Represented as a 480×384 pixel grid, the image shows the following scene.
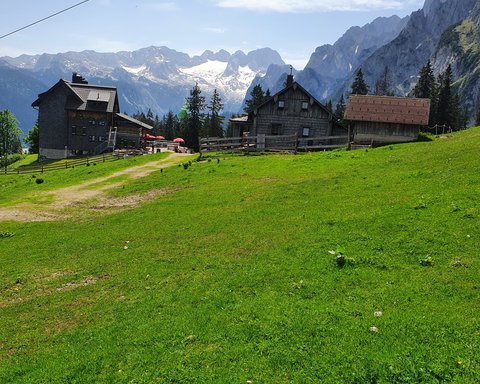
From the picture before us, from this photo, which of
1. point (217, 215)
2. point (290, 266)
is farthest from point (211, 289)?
point (217, 215)

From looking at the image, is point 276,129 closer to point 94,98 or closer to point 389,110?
point 389,110

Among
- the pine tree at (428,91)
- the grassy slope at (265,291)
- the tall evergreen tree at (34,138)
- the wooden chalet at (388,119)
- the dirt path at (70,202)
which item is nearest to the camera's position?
the grassy slope at (265,291)

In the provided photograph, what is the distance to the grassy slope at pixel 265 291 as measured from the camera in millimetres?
7793

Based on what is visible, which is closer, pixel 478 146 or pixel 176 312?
pixel 176 312

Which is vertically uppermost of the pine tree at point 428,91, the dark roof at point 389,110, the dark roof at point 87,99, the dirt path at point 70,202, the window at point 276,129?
the pine tree at point 428,91

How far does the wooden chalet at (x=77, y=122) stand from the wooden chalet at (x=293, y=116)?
3015 cm

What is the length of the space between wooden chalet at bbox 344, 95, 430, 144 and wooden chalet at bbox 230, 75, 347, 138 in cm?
639

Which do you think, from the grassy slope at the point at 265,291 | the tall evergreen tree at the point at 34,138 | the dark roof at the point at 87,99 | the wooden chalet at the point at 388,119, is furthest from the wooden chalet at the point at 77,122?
the grassy slope at the point at 265,291

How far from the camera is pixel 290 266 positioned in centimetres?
1188

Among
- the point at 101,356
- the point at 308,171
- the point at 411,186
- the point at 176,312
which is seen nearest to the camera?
the point at 101,356

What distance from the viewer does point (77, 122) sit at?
252 ft

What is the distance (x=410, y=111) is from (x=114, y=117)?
5476 cm

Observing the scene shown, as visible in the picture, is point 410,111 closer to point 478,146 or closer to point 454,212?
point 478,146

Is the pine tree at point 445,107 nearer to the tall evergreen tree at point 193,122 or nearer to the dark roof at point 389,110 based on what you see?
the dark roof at point 389,110
